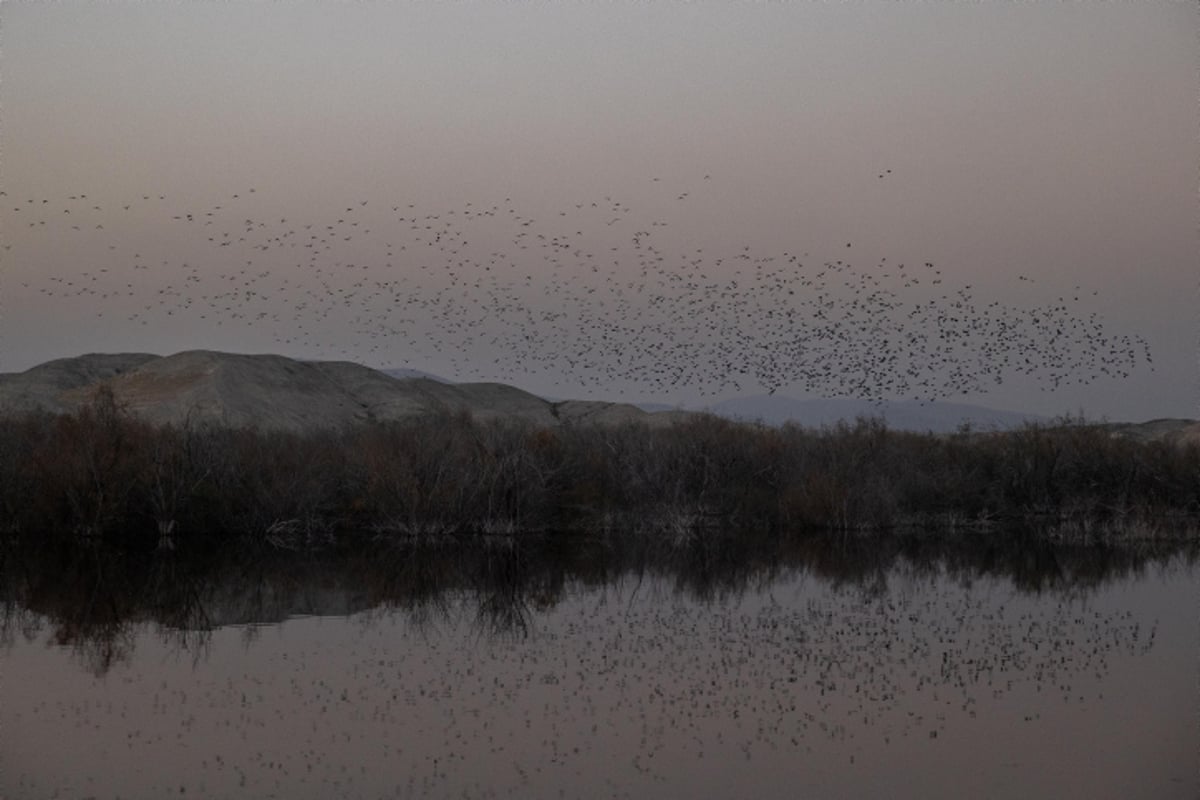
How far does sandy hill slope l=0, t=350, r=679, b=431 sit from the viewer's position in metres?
66.6

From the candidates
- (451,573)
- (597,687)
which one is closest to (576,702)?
(597,687)

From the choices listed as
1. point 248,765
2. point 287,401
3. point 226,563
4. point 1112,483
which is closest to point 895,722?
point 248,765

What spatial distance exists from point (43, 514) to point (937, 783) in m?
31.1

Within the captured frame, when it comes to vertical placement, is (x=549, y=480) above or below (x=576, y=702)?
above

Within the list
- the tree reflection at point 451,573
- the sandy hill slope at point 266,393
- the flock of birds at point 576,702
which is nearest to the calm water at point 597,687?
the flock of birds at point 576,702

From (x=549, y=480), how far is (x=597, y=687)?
933 inches

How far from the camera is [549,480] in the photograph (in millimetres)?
40000

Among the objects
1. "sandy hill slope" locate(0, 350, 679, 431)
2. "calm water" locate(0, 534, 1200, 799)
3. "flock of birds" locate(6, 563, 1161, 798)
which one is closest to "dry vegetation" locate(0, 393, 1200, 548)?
"calm water" locate(0, 534, 1200, 799)

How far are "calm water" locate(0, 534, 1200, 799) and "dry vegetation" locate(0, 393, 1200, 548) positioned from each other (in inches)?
373

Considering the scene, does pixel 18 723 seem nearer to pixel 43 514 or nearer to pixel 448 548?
pixel 448 548

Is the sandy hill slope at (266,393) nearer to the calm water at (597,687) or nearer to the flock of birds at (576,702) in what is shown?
the calm water at (597,687)

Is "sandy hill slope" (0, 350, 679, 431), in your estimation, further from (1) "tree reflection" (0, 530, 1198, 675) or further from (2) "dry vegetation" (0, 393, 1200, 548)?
(1) "tree reflection" (0, 530, 1198, 675)

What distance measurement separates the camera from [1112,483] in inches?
1679

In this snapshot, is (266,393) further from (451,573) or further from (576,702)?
(576,702)
